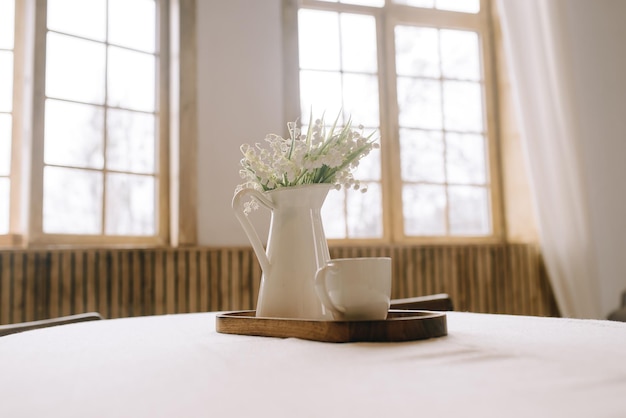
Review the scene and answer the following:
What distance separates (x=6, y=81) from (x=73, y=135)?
0.39 meters

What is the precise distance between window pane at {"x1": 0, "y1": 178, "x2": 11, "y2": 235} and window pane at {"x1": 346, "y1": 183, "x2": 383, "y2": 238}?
6.21 ft

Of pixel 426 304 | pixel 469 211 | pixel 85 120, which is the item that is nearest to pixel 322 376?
pixel 426 304

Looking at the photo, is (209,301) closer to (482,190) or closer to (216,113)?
(216,113)

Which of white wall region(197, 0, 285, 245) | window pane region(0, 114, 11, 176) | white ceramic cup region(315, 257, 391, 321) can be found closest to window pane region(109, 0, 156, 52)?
white wall region(197, 0, 285, 245)

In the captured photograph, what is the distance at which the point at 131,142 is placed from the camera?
10.9ft

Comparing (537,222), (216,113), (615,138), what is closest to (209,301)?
(216,113)

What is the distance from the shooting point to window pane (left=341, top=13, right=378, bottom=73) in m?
4.07

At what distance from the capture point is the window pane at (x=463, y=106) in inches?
170

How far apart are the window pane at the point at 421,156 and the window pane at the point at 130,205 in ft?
5.37

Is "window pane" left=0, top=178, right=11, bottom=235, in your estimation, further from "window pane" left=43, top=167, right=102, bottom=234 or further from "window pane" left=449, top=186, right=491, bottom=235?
"window pane" left=449, top=186, right=491, bottom=235

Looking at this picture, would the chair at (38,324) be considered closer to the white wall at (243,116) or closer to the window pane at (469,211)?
the white wall at (243,116)

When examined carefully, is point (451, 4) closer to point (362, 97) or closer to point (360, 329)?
point (362, 97)

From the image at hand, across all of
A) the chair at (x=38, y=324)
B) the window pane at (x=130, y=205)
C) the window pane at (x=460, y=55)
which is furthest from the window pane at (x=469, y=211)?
the chair at (x=38, y=324)

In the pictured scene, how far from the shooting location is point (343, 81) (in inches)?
159
